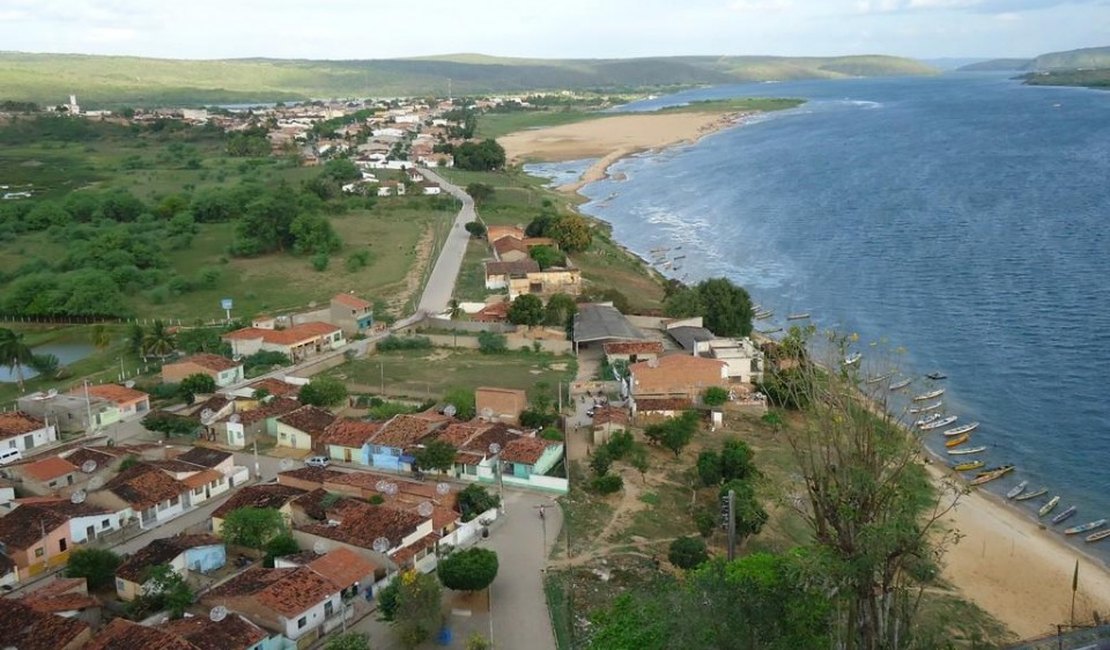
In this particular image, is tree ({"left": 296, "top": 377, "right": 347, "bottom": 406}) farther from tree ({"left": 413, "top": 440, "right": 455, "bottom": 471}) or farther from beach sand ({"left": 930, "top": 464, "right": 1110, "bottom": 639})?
beach sand ({"left": 930, "top": 464, "right": 1110, "bottom": 639})

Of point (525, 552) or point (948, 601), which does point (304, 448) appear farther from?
point (948, 601)

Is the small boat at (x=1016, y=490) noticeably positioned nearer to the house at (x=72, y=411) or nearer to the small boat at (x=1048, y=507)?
the small boat at (x=1048, y=507)

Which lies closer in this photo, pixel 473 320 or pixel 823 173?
pixel 473 320

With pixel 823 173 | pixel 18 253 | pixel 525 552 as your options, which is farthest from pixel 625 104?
pixel 525 552

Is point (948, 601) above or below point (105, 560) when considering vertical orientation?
below

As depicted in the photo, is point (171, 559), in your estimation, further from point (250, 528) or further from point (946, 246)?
point (946, 246)

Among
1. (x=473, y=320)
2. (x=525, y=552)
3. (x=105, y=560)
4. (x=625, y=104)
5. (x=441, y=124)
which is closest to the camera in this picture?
(x=105, y=560)

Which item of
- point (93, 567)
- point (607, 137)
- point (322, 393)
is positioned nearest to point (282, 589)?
point (93, 567)

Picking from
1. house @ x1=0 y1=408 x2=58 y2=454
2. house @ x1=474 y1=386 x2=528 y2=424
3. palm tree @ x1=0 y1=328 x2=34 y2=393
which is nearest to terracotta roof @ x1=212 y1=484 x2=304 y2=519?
house @ x1=474 y1=386 x2=528 y2=424
